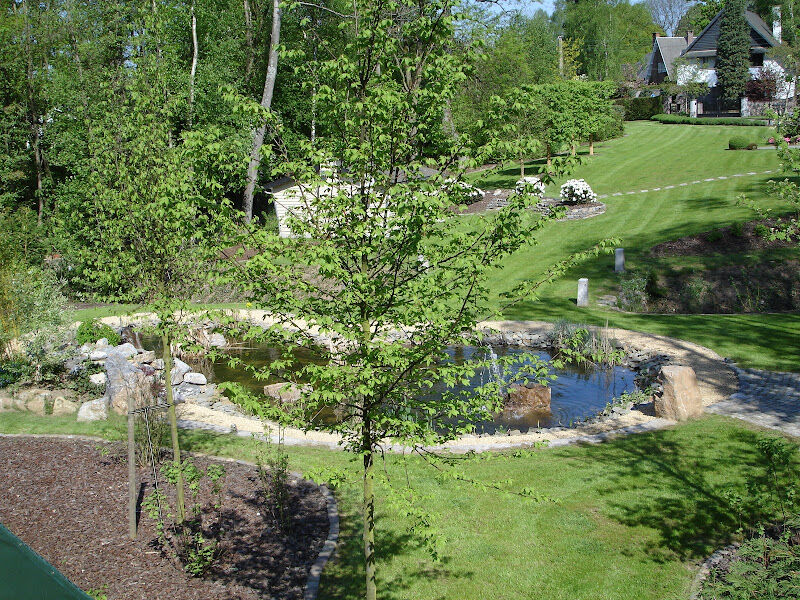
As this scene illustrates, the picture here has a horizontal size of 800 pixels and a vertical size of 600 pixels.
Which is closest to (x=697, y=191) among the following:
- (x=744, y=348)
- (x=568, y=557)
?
(x=744, y=348)

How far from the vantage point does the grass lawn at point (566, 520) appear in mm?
6957

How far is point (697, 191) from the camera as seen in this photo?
30438 mm

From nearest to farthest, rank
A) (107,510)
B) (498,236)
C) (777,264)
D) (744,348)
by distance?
(498,236) < (107,510) < (744,348) < (777,264)

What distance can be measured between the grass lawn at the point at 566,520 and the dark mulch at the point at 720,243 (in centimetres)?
1285

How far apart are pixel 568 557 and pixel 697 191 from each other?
26836 mm

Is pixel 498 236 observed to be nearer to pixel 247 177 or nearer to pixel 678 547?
pixel 247 177

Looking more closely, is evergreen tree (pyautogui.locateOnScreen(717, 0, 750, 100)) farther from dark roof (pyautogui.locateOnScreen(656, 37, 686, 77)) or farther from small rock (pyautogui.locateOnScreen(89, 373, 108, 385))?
small rock (pyautogui.locateOnScreen(89, 373, 108, 385))

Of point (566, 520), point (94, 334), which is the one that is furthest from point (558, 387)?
point (94, 334)

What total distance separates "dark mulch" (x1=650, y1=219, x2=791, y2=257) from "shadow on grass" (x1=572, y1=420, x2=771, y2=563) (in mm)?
12928

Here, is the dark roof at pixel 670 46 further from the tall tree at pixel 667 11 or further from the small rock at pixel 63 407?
the small rock at pixel 63 407

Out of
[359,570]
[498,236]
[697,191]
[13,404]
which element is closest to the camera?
[498,236]

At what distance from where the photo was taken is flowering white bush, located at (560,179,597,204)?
30156 millimetres

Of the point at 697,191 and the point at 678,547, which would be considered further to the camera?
the point at 697,191

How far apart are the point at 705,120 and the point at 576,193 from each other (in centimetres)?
2603
